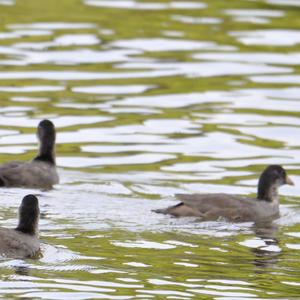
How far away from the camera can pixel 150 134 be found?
2430 centimetres

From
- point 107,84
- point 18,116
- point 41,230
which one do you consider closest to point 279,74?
point 107,84

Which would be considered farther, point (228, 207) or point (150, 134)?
point (150, 134)

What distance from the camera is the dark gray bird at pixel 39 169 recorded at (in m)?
20.5

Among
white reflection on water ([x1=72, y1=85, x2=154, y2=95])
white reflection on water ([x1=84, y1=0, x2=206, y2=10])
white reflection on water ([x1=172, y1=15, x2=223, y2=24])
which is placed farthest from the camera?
white reflection on water ([x1=84, y1=0, x2=206, y2=10])

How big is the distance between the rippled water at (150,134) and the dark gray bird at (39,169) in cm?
26

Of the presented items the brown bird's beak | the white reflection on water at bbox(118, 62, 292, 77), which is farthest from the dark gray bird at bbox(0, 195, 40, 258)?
the white reflection on water at bbox(118, 62, 292, 77)

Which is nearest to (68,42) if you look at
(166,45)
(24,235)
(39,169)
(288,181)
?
(166,45)

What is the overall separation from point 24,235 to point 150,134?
7739 millimetres

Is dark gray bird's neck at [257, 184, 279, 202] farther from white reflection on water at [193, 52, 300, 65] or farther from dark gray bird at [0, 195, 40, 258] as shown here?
white reflection on water at [193, 52, 300, 65]

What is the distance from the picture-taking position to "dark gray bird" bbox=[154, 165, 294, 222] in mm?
19375

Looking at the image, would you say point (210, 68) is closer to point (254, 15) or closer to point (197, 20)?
point (197, 20)

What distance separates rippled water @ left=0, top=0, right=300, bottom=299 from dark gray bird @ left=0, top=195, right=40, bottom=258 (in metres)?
0.19

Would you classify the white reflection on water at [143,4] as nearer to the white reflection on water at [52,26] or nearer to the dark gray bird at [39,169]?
the white reflection on water at [52,26]

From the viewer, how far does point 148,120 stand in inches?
992
